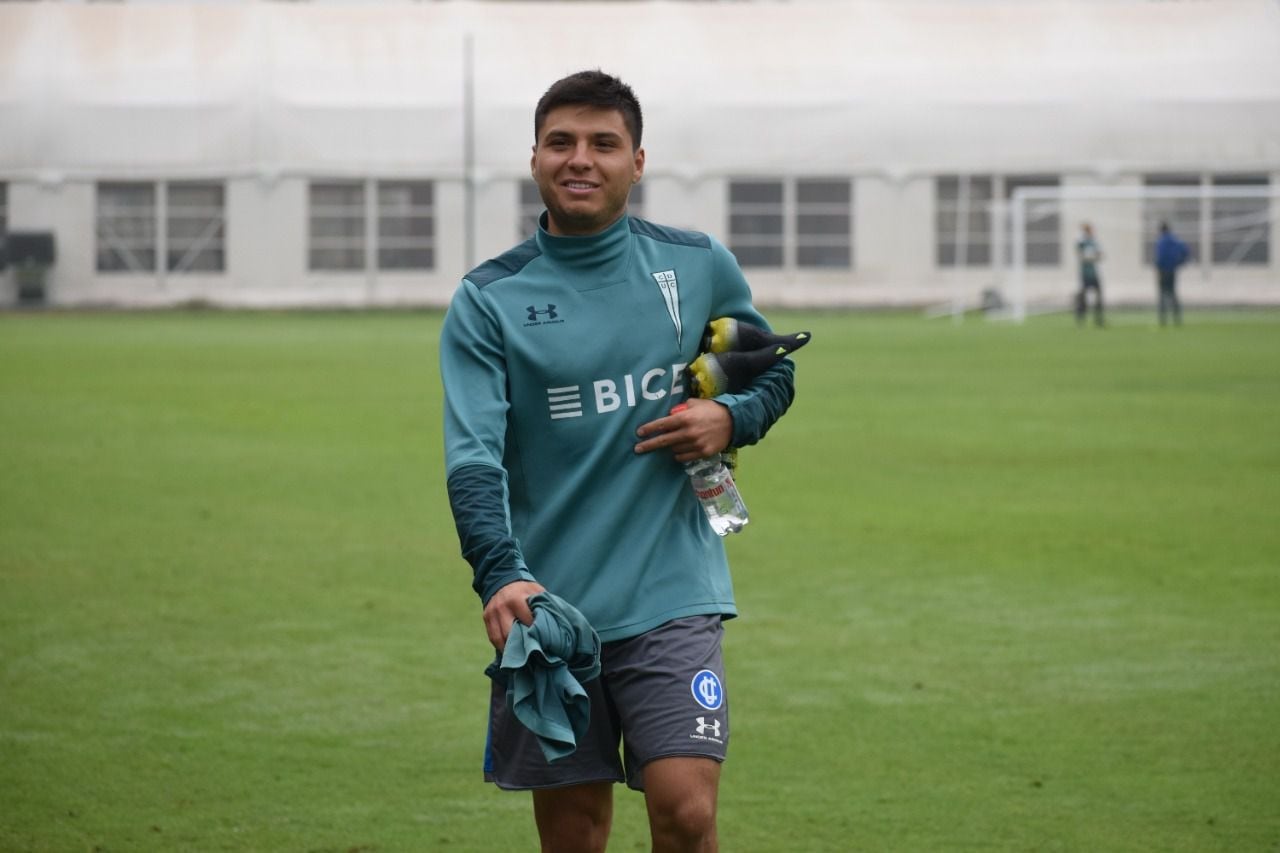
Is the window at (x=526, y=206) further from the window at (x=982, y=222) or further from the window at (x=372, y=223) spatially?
the window at (x=982, y=222)

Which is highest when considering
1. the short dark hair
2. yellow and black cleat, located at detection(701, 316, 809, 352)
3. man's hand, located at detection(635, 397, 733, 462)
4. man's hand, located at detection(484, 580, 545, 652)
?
the short dark hair

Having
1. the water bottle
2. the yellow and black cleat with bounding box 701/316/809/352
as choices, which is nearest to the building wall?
the yellow and black cleat with bounding box 701/316/809/352

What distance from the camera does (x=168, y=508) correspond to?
1335 cm

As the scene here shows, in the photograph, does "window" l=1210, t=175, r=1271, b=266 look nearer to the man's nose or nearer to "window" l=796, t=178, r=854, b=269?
"window" l=796, t=178, r=854, b=269

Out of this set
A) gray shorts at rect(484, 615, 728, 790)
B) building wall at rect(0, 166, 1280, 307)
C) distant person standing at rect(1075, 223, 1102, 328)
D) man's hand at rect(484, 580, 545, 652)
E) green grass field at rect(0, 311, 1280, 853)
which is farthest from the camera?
building wall at rect(0, 166, 1280, 307)

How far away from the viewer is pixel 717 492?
15.1 feet

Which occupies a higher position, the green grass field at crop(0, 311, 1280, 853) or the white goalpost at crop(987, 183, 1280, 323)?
the white goalpost at crop(987, 183, 1280, 323)

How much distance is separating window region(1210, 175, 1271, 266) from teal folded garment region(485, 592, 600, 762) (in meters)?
48.4

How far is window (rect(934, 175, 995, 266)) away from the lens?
52281 mm

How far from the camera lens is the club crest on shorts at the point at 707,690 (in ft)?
14.5

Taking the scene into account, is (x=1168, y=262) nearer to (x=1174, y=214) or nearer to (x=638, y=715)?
(x=1174, y=214)

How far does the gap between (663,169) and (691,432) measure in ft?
159

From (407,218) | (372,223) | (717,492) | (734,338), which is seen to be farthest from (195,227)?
(717,492)

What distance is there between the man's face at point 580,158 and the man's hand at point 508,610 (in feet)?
2.84
